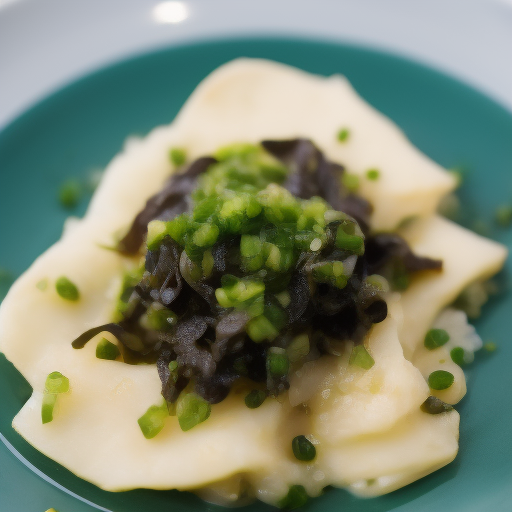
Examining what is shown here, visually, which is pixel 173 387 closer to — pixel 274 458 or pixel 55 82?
pixel 274 458

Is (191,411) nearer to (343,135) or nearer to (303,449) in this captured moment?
(303,449)

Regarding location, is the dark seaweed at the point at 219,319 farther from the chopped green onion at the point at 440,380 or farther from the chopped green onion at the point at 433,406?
the chopped green onion at the point at 440,380

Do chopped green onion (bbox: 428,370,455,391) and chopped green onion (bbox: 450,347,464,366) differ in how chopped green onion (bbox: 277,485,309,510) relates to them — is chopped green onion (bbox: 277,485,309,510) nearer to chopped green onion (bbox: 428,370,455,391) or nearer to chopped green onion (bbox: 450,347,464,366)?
chopped green onion (bbox: 428,370,455,391)

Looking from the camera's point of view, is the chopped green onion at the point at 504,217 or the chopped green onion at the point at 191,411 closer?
the chopped green onion at the point at 191,411

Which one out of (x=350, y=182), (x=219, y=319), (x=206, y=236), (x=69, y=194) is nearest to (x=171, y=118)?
(x=69, y=194)

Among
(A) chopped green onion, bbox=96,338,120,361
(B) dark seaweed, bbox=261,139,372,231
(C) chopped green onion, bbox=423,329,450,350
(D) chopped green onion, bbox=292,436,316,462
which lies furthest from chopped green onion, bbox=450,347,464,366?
(A) chopped green onion, bbox=96,338,120,361

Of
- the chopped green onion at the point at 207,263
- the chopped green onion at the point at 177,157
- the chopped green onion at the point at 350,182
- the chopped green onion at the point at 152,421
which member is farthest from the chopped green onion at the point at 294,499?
the chopped green onion at the point at 177,157
